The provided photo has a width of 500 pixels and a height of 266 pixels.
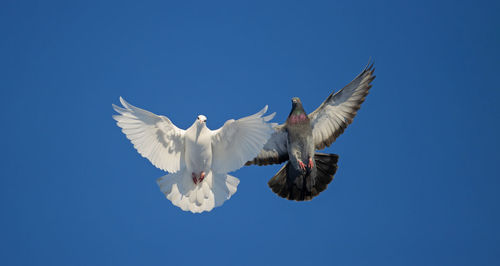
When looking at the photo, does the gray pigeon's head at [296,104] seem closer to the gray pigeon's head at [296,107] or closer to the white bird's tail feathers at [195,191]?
the gray pigeon's head at [296,107]

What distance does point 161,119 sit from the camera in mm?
7109

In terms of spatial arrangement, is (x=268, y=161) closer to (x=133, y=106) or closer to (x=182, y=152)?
(x=182, y=152)

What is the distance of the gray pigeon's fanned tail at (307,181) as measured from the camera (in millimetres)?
8422

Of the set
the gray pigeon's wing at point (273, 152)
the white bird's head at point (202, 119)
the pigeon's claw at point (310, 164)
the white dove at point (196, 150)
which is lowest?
the white dove at point (196, 150)

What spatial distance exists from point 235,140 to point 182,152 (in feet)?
2.91

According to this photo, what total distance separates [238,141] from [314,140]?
1.86 m

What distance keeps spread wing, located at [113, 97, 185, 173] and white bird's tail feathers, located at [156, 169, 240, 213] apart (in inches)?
10.2

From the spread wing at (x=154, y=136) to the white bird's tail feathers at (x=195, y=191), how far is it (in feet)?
0.85

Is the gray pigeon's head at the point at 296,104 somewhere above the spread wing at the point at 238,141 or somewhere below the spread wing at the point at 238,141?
above

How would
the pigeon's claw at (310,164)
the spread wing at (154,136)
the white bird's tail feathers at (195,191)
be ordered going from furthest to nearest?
the pigeon's claw at (310,164) < the white bird's tail feathers at (195,191) < the spread wing at (154,136)

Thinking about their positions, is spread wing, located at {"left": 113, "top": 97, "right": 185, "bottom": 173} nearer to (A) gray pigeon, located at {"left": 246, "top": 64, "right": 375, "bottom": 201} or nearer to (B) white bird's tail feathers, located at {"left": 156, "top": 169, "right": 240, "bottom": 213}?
(B) white bird's tail feathers, located at {"left": 156, "top": 169, "right": 240, "bottom": 213}

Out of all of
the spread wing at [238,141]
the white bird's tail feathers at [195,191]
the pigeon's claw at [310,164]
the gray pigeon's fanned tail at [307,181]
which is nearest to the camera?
the spread wing at [238,141]

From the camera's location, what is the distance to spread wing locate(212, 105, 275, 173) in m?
6.89

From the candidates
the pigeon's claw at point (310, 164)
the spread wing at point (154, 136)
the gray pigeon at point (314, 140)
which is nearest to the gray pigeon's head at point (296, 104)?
the gray pigeon at point (314, 140)
